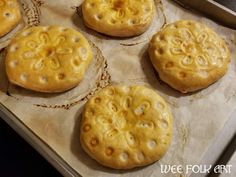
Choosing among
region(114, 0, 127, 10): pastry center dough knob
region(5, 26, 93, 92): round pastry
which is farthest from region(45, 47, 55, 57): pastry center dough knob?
region(114, 0, 127, 10): pastry center dough knob

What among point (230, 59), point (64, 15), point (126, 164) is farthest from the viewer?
point (64, 15)

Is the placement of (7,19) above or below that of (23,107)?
above

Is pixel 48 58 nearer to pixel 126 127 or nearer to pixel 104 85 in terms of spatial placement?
pixel 104 85

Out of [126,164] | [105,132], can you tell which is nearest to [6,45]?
[105,132]

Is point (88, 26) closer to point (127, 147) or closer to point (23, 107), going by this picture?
point (23, 107)

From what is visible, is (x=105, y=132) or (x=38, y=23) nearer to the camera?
(x=105, y=132)

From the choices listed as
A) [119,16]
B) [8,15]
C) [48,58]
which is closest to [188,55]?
[119,16]

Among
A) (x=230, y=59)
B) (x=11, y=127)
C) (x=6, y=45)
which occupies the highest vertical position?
(x=230, y=59)

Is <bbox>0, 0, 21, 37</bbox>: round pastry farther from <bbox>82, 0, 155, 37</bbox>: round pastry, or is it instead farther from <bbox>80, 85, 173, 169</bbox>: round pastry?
<bbox>80, 85, 173, 169</bbox>: round pastry
